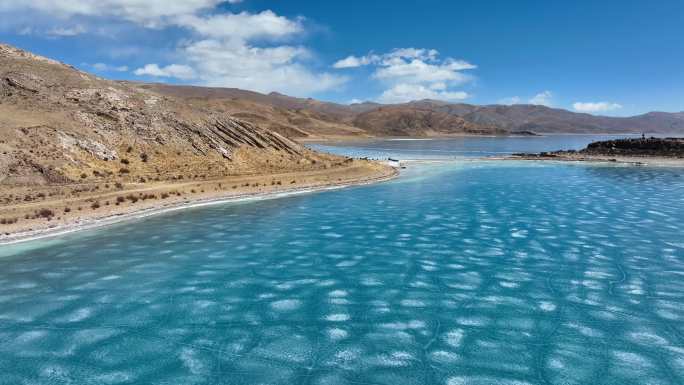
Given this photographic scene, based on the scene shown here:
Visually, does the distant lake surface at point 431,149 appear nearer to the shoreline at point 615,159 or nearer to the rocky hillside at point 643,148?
the shoreline at point 615,159

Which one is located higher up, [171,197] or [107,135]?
[107,135]

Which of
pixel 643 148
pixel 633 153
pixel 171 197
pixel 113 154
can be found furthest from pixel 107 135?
pixel 643 148

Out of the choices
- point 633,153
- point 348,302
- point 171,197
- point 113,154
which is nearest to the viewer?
point 348,302

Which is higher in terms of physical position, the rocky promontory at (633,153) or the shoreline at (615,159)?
the rocky promontory at (633,153)

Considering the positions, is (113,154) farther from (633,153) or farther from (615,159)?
(633,153)

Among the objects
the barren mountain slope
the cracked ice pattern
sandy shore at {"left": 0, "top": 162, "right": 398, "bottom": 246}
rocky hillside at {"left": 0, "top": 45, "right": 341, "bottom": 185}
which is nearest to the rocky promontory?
the barren mountain slope

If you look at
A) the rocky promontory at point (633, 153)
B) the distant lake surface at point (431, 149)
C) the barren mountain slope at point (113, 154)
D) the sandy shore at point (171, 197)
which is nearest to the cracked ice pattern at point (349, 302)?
the sandy shore at point (171, 197)

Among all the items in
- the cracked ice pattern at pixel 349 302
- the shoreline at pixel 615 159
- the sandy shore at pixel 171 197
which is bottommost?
the cracked ice pattern at pixel 349 302

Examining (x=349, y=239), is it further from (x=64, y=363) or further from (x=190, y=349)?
(x=64, y=363)
